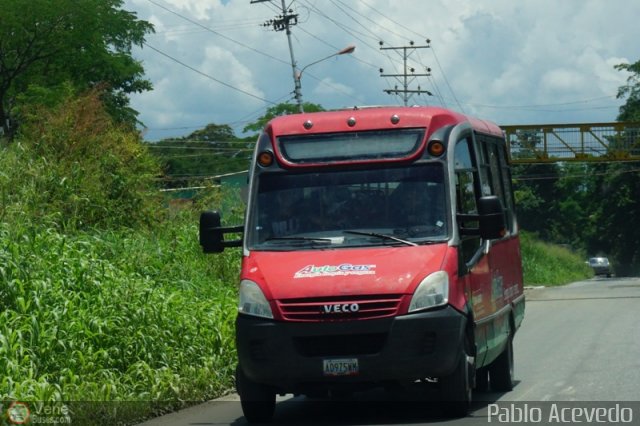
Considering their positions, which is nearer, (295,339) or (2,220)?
(295,339)

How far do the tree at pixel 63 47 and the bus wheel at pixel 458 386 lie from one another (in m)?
27.0

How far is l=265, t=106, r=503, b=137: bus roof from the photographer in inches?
454

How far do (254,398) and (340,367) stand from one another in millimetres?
1140

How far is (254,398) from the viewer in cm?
1096

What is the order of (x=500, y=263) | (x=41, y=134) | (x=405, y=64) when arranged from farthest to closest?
1. (x=405, y=64)
2. (x=41, y=134)
3. (x=500, y=263)

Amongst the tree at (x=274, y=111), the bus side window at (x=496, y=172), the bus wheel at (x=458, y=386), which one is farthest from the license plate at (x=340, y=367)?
the tree at (x=274, y=111)

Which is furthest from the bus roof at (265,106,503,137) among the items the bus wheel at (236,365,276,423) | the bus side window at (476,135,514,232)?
the bus wheel at (236,365,276,423)

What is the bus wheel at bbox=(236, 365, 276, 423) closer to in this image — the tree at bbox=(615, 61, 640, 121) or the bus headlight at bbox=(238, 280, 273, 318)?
the bus headlight at bbox=(238, 280, 273, 318)

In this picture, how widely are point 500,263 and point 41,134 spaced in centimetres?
1107

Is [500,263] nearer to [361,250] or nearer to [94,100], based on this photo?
[361,250]

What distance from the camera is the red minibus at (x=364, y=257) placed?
10188mm

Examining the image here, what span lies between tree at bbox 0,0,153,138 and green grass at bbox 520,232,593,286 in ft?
88.5

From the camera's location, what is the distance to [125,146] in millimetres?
22844

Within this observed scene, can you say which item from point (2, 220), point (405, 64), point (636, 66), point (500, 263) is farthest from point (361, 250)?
point (636, 66)
